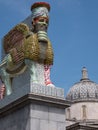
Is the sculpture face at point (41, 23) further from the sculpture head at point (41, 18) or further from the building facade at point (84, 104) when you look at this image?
the building facade at point (84, 104)

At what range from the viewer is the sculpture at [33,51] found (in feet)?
51.4

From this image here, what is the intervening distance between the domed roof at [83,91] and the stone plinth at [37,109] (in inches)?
1903

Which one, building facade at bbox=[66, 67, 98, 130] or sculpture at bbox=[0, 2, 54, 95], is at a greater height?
building facade at bbox=[66, 67, 98, 130]

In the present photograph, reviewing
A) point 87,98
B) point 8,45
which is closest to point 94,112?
point 87,98

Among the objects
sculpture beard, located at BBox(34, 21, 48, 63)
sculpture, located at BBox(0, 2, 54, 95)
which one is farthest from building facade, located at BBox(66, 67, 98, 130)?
sculpture beard, located at BBox(34, 21, 48, 63)

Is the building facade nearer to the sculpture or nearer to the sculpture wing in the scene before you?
the sculpture wing

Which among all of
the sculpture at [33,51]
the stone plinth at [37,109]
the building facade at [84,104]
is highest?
the building facade at [84,104]

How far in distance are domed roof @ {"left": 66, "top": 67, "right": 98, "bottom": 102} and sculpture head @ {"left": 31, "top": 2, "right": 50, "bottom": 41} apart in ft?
157

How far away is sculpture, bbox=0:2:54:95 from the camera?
1566 cm

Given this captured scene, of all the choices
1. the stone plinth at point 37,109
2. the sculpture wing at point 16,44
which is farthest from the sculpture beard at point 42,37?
the stone plinth at point 37,109

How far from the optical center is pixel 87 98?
6372 cm

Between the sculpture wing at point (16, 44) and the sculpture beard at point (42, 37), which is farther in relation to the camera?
the sculpture wing at point (16, 44)

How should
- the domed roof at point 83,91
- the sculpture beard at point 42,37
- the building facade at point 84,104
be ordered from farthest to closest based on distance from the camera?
the domed roof at point 83,91 < the building facade at point 84,104 < the sculpture beard at point 42,37

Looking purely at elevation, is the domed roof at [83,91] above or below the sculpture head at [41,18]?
above
